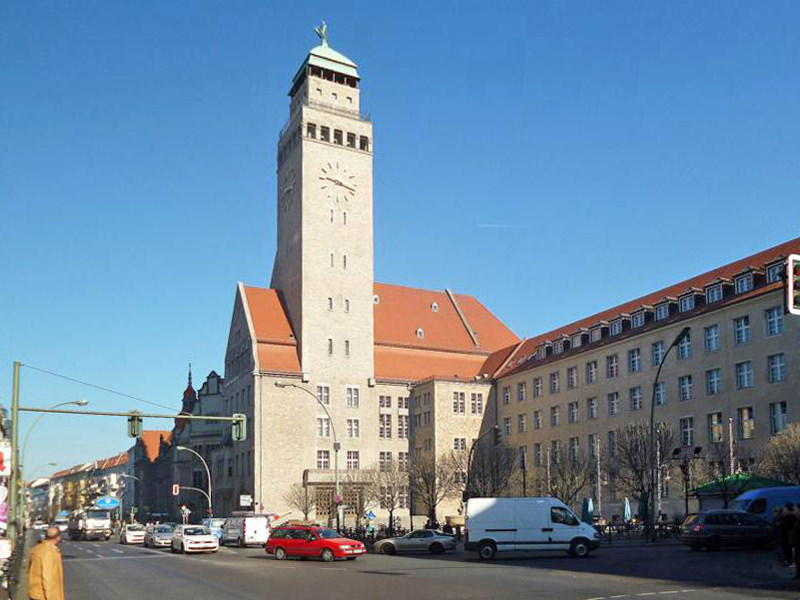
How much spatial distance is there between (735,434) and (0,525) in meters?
45.4

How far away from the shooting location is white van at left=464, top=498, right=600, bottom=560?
3334cm

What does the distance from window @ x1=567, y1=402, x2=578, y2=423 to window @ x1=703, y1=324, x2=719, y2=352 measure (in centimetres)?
1557

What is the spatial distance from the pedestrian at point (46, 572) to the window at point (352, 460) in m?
69.3

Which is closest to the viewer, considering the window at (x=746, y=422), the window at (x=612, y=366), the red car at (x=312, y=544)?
the red car at (x=312, y=544)

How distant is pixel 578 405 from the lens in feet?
231

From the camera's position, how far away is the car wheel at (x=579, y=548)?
3262 centimetres

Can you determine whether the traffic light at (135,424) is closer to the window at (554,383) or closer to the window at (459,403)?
the window at (554,383)

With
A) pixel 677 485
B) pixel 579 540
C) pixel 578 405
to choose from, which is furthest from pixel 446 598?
pixel 578 405

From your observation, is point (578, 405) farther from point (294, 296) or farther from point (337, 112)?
point (337, 112)

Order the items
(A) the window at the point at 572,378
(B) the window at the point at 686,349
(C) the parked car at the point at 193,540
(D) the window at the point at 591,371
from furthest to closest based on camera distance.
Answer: (A) the window at the point at 572,378 < (D) the window at the point at 591,371 < (B) the window at the point at 686,349 < (C) the parked car at the point at 193,540

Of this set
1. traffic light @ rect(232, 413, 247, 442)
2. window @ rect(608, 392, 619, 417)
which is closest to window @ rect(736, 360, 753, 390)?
window @ rect(608, 392, 619, 417)

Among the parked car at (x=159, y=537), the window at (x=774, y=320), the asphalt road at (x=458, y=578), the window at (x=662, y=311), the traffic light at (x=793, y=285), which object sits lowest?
the parked car at (x=159, y=537)

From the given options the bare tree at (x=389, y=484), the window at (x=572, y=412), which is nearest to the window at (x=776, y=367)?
the window at (x=572, y=412)

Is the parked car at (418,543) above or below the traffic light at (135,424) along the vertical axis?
below
